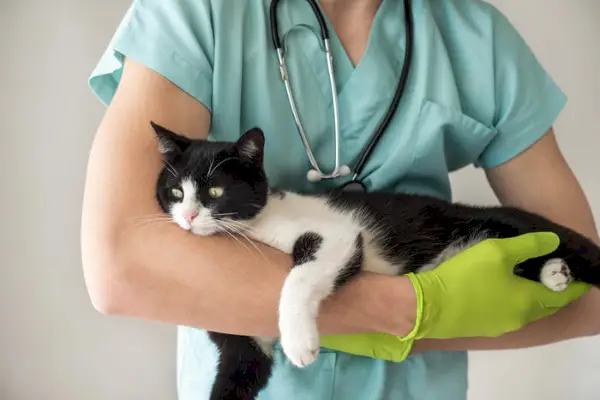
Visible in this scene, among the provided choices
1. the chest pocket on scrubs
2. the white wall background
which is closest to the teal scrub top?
the chest pocket on scrubs

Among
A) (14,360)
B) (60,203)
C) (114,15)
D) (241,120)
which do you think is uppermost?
(114,15)

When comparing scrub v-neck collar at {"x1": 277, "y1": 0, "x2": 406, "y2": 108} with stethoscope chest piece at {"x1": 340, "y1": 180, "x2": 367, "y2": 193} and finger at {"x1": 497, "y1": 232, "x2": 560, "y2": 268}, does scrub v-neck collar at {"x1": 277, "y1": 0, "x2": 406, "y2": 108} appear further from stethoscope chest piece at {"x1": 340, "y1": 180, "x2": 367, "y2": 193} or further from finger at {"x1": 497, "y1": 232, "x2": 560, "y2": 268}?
finger at {"x1": 497, "y1": 232, "x2": 560, "y2": 268}

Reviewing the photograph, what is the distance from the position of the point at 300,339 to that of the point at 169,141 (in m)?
0.29

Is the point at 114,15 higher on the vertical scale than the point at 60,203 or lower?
higher

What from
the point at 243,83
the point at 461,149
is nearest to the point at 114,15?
the point at 243,83

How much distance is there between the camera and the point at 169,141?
669 mm

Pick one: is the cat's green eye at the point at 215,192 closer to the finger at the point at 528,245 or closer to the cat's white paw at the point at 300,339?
the cat's white paw at the point at 300,339

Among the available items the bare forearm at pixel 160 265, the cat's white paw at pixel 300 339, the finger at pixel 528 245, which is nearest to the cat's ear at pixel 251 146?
the bare forearm at pixel 160 265

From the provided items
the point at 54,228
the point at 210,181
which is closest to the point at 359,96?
the point at 210,181

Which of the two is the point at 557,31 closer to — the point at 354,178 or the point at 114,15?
the point at 354,178

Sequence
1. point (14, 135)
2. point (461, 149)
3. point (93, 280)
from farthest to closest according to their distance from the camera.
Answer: point (14, 135) → point (461, 149) → point (93, 280)

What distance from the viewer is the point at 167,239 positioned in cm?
63

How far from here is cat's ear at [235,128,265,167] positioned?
0.67 meters

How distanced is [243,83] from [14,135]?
549 mm
